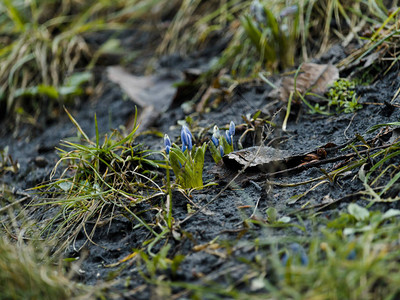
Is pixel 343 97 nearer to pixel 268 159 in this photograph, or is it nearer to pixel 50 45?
pixel 268 159

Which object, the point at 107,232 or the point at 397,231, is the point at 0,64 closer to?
the point at 107,232

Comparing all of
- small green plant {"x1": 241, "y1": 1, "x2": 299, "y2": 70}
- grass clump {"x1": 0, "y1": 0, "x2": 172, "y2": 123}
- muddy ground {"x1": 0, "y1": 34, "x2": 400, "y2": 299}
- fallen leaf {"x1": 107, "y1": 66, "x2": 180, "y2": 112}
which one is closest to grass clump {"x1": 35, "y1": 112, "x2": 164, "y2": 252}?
muddy ground {"x1": 0, "y1": 34, "x2": 400, "y2": 299}

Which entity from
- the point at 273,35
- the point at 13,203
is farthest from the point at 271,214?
the point at 273,35

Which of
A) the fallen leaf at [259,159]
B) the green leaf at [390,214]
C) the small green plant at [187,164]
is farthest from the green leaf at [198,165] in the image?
the green leaf at [390,214]

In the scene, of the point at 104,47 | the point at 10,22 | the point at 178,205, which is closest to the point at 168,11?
the point at 104,47

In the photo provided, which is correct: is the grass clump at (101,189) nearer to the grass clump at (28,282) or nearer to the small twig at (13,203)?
the small twig at (13,203)

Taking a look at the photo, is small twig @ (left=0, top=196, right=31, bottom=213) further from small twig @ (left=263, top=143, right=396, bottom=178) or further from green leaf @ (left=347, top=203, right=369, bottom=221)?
green leaf @ (left=347, top=203, right=369, bottom=221)
